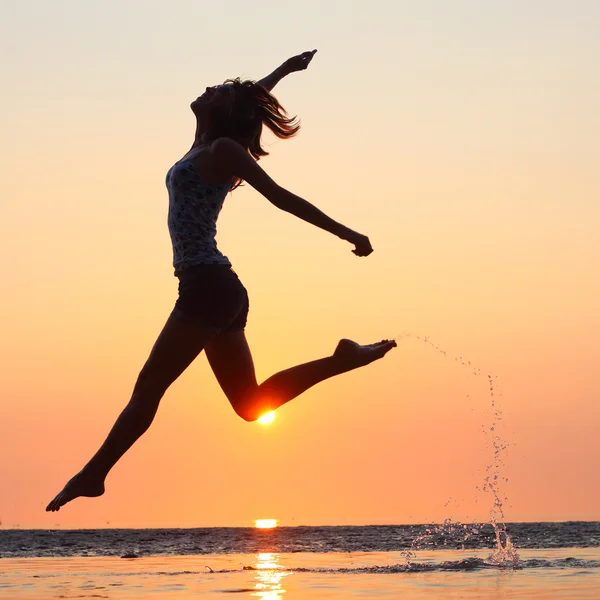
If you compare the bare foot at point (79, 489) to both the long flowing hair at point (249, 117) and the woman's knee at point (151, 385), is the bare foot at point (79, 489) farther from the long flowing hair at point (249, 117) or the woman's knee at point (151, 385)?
the long flowing hair at point (249, 117)

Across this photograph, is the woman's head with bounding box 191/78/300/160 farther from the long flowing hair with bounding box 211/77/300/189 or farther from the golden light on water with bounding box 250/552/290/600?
the golden light on water with bounding box 250/552/290/600

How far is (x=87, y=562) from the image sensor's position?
1524 centimetres

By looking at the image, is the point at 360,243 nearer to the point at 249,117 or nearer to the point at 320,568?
the point at 249,117

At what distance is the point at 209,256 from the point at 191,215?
259 millimetres

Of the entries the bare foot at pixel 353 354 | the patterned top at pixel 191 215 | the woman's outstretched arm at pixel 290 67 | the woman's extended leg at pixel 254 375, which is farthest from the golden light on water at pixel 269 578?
the woman's outstretched arm at pixel 290 67

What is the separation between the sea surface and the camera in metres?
9.29

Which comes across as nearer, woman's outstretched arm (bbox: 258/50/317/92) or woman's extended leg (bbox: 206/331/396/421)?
woman's extended leg (bbox: 206/331/396/421)

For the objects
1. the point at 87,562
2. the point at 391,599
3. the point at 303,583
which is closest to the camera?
the point at 391,599

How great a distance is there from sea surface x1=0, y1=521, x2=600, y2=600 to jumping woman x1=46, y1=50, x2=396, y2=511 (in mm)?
2689

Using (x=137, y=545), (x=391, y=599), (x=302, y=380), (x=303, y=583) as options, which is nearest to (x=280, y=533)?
(x=137, y=545)

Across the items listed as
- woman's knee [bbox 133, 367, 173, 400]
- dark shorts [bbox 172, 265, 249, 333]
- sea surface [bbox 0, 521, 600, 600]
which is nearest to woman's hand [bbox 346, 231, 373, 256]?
dark shorts [bbox 172, 265, 249, 333]

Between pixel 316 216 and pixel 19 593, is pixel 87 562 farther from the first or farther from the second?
pixel 316 216

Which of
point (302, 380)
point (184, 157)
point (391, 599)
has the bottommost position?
point (391, 599)

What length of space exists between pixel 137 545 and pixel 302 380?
15307 millimetres
